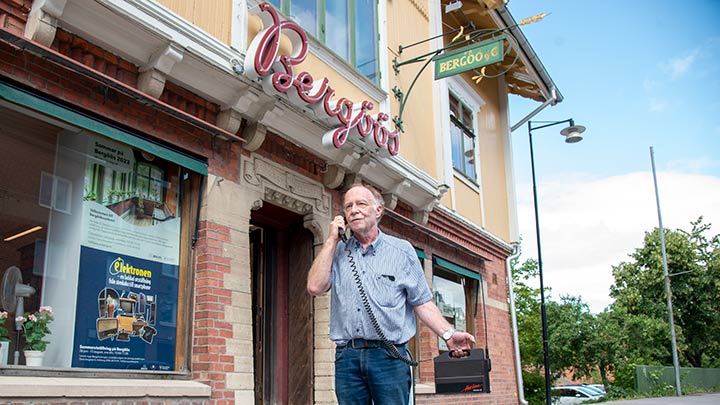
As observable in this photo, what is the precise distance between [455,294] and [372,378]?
30.3 feet

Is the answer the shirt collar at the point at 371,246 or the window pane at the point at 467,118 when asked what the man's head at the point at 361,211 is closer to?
the shirt collar at the point at 371,246

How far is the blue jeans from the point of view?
3336 millimetres

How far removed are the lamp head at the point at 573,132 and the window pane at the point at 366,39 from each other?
31.5 feet

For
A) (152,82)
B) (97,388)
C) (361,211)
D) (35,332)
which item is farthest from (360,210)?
(152,82)

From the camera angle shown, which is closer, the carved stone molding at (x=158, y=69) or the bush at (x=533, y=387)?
the carved stone molding at (x=158, y=69)

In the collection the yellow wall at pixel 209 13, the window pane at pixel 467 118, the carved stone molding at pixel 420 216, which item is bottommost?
the carved stone molding at pixel 420 216

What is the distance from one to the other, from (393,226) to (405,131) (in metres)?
1.52

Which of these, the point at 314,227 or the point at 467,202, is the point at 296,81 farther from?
the point at 467,202

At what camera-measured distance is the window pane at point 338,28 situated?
8898 millimetres

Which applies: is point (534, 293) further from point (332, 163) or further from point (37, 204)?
point (37, 204)

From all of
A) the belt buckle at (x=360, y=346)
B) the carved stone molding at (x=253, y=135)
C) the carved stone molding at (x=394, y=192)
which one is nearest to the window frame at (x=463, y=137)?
the carved stone molding at (x=394, y=192)

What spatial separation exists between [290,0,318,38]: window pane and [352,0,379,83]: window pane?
111cm

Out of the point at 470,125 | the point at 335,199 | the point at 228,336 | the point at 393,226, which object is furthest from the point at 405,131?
the point at 228,336

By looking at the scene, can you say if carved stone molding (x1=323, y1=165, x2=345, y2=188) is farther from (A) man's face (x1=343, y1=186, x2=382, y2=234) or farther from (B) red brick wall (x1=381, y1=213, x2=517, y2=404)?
(A) man's face (x1=343, y1=186, x2=382, y2=234)
